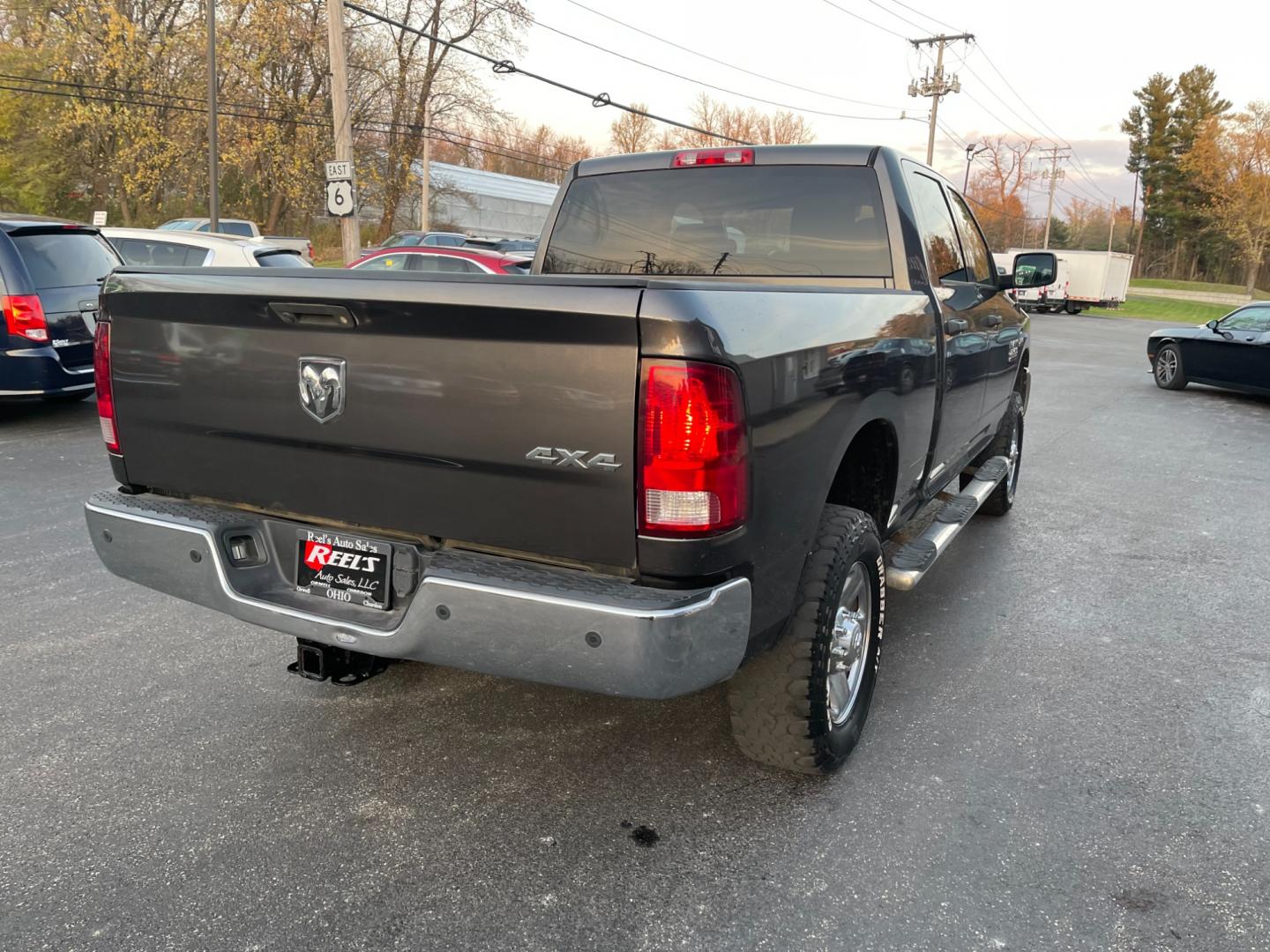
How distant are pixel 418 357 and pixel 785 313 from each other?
3.15 feet

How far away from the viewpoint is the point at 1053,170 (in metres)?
86.5

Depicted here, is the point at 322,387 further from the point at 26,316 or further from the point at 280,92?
the point at 280,92

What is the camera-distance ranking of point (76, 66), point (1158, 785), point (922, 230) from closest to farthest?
point (1158, 785) < point (922, 230) < point (76, 66)

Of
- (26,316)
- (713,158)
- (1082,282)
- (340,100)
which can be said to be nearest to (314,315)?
(713,158)

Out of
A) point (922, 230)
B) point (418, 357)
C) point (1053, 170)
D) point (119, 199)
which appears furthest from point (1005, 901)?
point (1053, 170)

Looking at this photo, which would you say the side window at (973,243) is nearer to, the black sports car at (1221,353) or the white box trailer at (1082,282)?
the black sports car at (1221,353)

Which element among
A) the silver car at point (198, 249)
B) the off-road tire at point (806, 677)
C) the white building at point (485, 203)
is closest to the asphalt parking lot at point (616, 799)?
the off-road tire at point (806, 677)

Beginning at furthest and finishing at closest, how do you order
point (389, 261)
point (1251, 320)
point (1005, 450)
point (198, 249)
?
point (389, 261) < point (1251, 320) < point (198, 249) < point (1005, 450)

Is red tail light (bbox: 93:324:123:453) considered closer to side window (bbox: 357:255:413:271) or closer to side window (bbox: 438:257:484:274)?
side window (bbox: 438:257:484:274)

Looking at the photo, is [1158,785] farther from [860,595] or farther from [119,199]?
[119,199]

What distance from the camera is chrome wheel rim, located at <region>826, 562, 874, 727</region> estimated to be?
3.04 metres

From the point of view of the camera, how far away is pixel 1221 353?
1331 cm

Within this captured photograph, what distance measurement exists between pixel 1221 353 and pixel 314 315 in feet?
46.9

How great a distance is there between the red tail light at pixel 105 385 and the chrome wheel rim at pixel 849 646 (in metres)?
2.38
